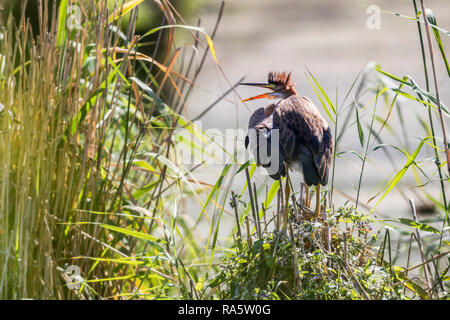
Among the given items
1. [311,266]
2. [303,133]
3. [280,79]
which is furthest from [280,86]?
[311,266]

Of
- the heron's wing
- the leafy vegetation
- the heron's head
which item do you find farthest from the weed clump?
the heron's head

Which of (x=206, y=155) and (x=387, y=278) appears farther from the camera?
(x=206, y=155)

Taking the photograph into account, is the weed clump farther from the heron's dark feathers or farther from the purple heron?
the heron's dark feathers

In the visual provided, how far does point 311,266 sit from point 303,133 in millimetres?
556

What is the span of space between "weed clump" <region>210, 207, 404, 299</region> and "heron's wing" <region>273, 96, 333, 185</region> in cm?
28

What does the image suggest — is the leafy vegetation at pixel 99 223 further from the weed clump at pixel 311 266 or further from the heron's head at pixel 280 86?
the heron's head at pixel 280 86

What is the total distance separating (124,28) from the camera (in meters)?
3.83

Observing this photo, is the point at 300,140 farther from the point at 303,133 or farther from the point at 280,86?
the point at 280,86

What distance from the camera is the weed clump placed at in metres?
1.69

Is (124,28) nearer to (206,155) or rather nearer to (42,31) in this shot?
(206,155)

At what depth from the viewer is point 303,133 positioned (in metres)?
2.11

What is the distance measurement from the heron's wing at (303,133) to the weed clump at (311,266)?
28 cm
